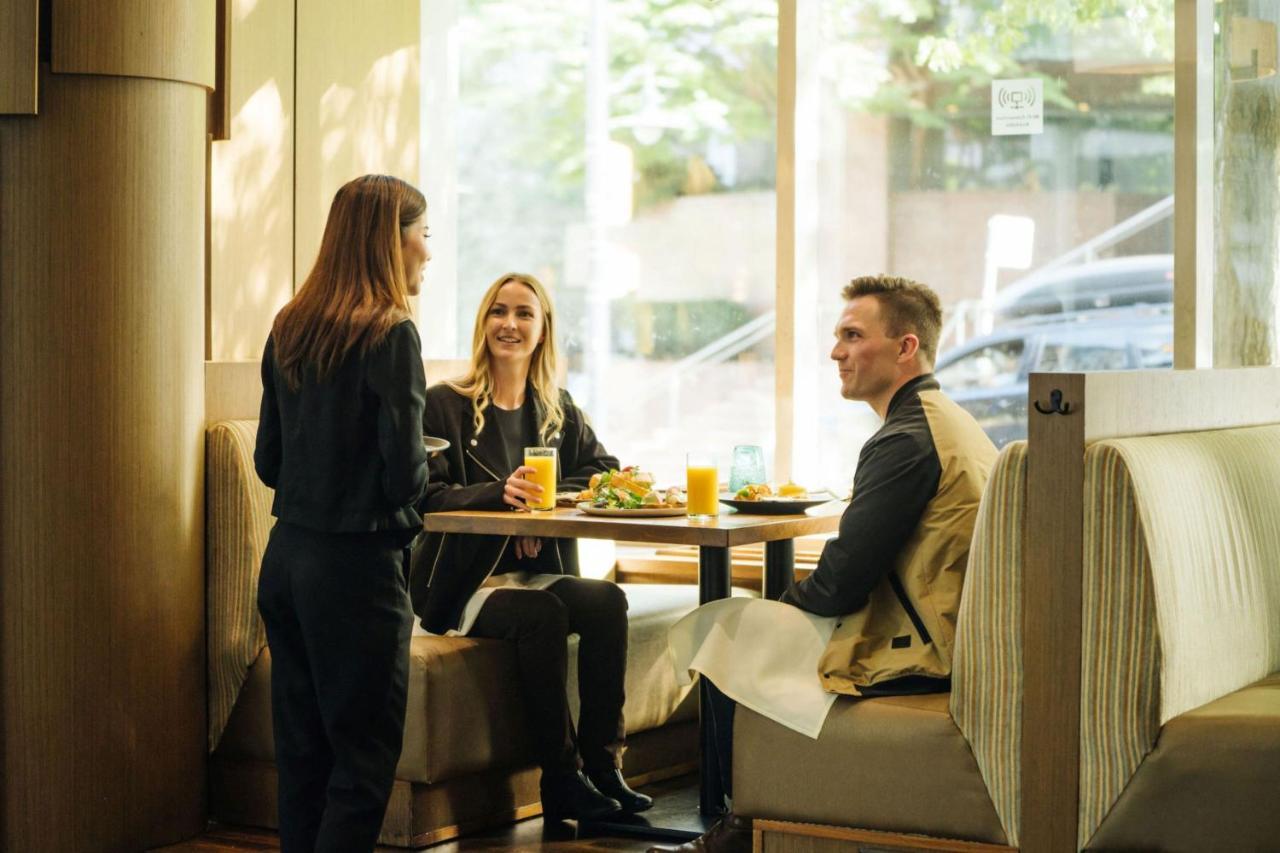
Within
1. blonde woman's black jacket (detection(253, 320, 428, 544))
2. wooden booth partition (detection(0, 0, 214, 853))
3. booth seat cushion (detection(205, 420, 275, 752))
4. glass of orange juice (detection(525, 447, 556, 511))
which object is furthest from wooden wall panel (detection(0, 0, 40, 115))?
glass of orange juice (detection(525, 447, 556, 511))

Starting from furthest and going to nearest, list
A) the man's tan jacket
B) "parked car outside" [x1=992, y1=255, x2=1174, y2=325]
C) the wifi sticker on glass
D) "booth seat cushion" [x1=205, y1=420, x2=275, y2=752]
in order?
the wifi sticker on glass < "parked car outside" [x1=992, y1=255, x2=1174, y2=325] < "booth seat cushion" [x1=205, y1=420, x2=275, y2=752] < the man's tan jacket

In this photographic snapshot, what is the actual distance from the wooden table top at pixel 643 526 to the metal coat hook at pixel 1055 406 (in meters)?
0.74

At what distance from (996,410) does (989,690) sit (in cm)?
203

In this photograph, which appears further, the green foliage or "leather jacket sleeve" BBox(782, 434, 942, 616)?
the green foliage

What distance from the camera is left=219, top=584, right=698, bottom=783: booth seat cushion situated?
382cm

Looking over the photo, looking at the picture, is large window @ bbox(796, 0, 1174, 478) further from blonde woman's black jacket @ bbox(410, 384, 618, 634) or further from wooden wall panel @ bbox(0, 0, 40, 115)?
wooden wall panel @ bbox(0, 0, 40, 115)

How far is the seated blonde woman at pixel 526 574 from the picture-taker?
12.8 feet

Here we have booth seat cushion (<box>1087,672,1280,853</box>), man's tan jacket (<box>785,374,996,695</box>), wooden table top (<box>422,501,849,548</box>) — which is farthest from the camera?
wooden table top (<box>422,501,849,548</box>)

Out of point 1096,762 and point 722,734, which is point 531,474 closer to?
point 722,734

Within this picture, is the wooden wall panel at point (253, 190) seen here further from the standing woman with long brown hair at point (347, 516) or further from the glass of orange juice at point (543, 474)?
the standing woman with long brown hair at point (347, 516)

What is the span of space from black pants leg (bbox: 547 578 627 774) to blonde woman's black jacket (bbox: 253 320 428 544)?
3.03 feet

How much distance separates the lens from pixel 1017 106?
4801 mm

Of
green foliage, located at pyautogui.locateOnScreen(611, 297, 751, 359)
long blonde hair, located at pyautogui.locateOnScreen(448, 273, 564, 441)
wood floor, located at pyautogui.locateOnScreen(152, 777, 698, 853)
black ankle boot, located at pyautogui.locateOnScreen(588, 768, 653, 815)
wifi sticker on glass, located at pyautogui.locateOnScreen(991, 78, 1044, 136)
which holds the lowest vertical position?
wood floor, located at pyautogui.locateOnScreen(152, 777, 698, 853)

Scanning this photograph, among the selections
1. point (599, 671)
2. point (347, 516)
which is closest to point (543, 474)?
point (599, 671)
